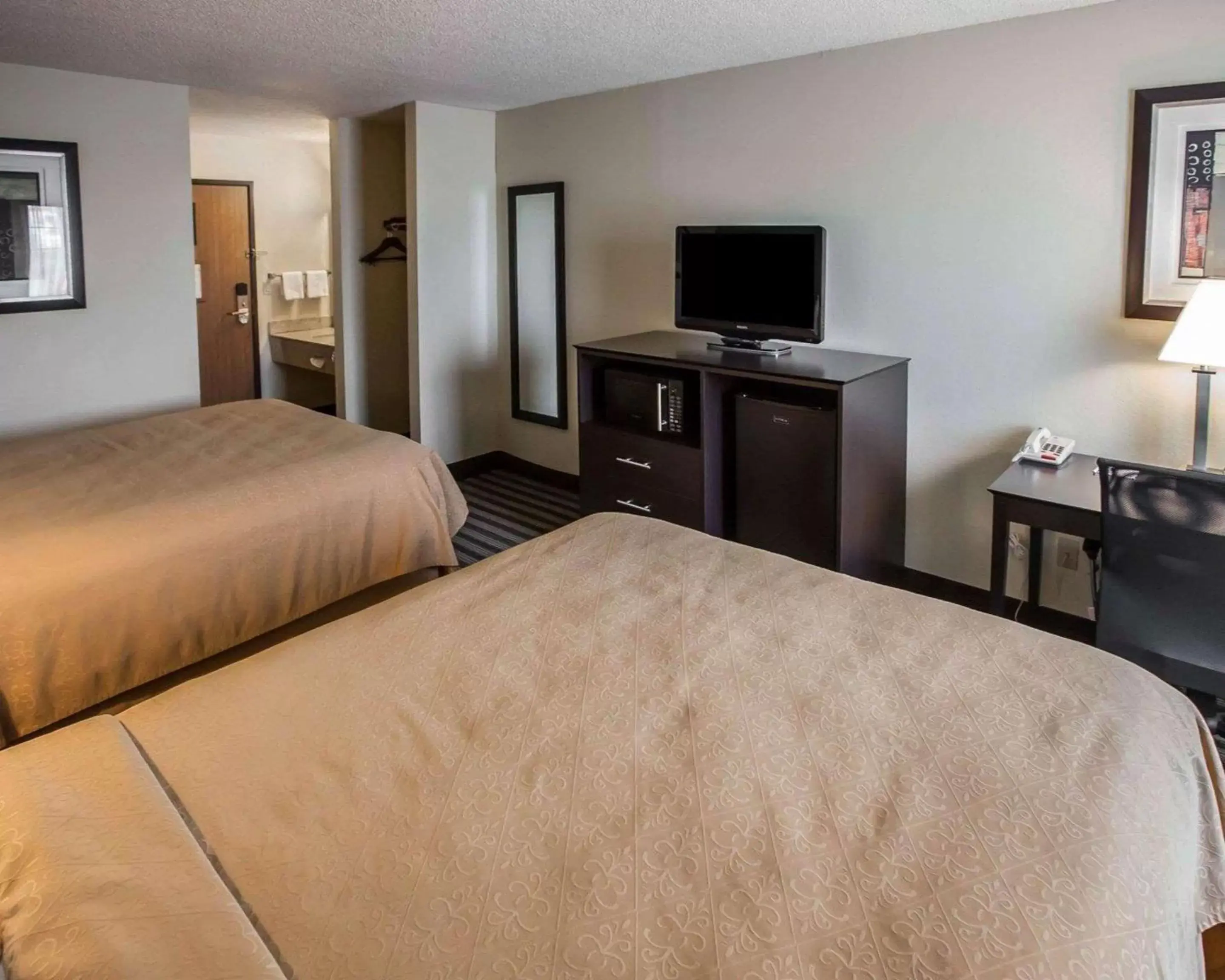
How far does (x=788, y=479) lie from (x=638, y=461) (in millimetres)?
711

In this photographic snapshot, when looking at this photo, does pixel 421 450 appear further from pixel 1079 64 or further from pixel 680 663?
pixel 1079 64

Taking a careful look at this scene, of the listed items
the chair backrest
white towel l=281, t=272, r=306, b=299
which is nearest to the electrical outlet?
the chair backrest

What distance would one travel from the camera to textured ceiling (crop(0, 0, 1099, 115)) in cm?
291

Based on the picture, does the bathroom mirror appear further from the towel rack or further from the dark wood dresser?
the towel rack

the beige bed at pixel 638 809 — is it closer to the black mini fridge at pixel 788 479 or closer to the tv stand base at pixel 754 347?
the black mini fridge at pixel 788 479

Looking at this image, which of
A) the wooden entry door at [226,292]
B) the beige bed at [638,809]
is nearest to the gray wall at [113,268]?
the wooden entry door at [226,292]

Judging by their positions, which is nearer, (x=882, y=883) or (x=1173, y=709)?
(x=882, y=883)

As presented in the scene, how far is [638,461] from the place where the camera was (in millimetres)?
3934

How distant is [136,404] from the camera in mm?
4328

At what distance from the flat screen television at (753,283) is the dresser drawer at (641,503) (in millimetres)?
751

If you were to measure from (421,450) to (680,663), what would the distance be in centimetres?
201

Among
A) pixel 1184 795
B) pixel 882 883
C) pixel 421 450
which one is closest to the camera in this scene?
pixel 882 883

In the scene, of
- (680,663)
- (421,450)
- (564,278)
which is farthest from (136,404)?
(680,663)

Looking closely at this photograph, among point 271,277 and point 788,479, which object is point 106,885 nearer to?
point 788,479
